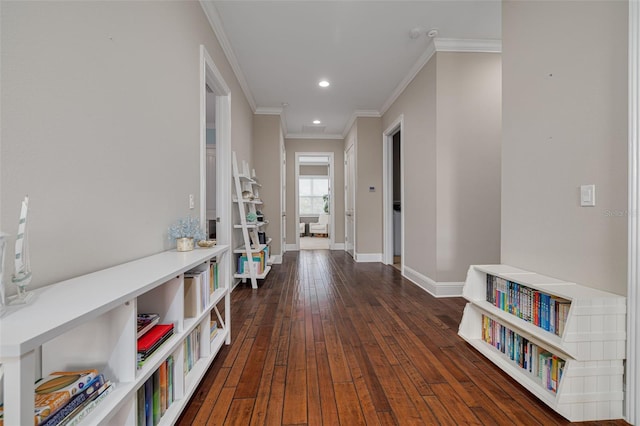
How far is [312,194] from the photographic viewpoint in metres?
11.2

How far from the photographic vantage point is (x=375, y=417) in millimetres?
1331

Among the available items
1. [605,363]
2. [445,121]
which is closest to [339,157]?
[445,121]

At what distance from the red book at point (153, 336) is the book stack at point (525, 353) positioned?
6.14ft

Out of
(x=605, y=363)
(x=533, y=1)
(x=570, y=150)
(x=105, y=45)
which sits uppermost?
(x=533, y=1)

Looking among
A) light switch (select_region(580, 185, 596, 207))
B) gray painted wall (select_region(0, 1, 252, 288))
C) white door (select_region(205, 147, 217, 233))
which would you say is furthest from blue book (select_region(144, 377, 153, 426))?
white door (select_region(205, 147, 217, 233))

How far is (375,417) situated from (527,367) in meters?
0.98

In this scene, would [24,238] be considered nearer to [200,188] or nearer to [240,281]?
[200,188]

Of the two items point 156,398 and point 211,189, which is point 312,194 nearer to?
point 211,189

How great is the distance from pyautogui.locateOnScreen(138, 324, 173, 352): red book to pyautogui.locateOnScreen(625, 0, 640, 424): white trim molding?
6.81 feet

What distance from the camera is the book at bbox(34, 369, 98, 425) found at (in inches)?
27.8

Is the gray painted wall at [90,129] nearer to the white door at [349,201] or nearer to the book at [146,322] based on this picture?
the book at [146,322]

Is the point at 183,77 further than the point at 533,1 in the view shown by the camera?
Yes

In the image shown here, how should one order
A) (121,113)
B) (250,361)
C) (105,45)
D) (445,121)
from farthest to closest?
(445,121) → (250,361) → (121,113) → (105,45)

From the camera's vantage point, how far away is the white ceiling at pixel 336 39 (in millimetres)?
2559
